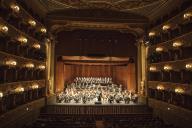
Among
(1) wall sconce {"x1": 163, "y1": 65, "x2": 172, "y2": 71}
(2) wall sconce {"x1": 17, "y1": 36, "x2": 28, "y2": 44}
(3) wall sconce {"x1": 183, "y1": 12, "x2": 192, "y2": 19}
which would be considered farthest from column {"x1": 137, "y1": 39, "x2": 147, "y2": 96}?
(2) wall sconce {"x1": 17, "y1": 36, "x2": 28, "y2": 44}

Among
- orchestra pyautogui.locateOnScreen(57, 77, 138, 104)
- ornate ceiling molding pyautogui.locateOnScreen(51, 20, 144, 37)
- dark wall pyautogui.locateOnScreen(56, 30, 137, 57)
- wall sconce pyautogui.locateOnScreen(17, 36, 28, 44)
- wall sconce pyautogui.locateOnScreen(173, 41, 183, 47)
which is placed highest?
ornate ceiling molding pyautogui.locateOnScreen(51, 20, 144, 37)

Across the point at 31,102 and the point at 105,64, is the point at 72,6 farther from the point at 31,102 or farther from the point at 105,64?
the point at 105,64

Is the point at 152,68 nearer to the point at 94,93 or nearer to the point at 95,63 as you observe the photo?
the point at 94,93

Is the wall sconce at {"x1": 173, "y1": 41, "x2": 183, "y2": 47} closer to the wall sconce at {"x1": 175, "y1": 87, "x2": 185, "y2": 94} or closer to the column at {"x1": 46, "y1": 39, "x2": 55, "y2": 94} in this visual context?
the wall sconce at {"x1": 175, "y1": 87, "x2": 185, "y2": 94}

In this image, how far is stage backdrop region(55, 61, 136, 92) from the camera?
28.5 meters

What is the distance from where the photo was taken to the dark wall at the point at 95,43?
2661 centimetres

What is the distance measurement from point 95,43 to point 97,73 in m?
5.96

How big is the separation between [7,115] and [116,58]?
17.2 metres

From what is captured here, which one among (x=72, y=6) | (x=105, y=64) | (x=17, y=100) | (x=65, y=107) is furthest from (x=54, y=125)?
(x=105, y=64)

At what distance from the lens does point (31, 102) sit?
18578mm

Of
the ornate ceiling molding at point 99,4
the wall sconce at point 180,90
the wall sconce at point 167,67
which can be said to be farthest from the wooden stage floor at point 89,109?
the ornate ceiling molding at point 99,4

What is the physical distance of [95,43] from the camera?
88.9ft

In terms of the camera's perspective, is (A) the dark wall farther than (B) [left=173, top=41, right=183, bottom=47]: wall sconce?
Yes

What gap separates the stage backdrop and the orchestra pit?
0.12 meters
